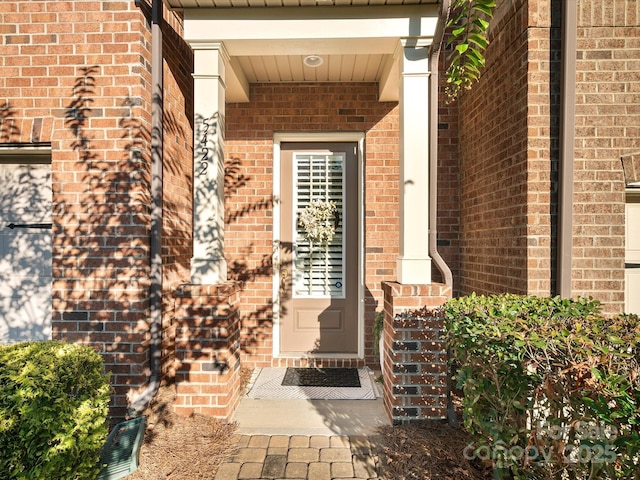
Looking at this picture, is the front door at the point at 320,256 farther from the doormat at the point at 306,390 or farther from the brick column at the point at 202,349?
the brick column at the point at 202,349

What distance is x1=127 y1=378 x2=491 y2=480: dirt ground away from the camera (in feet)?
7.59

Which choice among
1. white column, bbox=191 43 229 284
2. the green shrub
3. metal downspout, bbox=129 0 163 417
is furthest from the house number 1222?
the green shrub

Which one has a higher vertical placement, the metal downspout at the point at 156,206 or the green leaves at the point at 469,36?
the green leaves at the point at 469,36

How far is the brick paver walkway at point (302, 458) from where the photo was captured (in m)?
2.35

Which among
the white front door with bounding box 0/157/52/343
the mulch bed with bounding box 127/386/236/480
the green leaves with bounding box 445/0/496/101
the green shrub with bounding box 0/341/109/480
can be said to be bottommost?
the mulch bed with bounding box 127/386/236/480

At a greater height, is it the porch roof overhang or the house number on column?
the porch roof overhang

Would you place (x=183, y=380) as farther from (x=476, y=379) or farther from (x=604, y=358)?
(x=604, y=358)

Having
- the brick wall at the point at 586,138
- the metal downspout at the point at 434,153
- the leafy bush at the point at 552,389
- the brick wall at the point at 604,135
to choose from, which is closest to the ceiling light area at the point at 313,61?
the metal downspout at the point at 434,153

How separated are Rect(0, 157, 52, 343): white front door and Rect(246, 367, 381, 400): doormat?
198cm

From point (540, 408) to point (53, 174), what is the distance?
3783 millimetres

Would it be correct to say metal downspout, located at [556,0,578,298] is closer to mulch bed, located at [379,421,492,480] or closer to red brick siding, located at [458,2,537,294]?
red brick siding, located at [458,2,537,294]

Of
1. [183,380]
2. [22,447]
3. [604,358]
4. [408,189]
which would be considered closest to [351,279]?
[408,189]

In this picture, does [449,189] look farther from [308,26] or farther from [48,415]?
[48,415]

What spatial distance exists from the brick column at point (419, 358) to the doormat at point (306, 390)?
2.09ft
